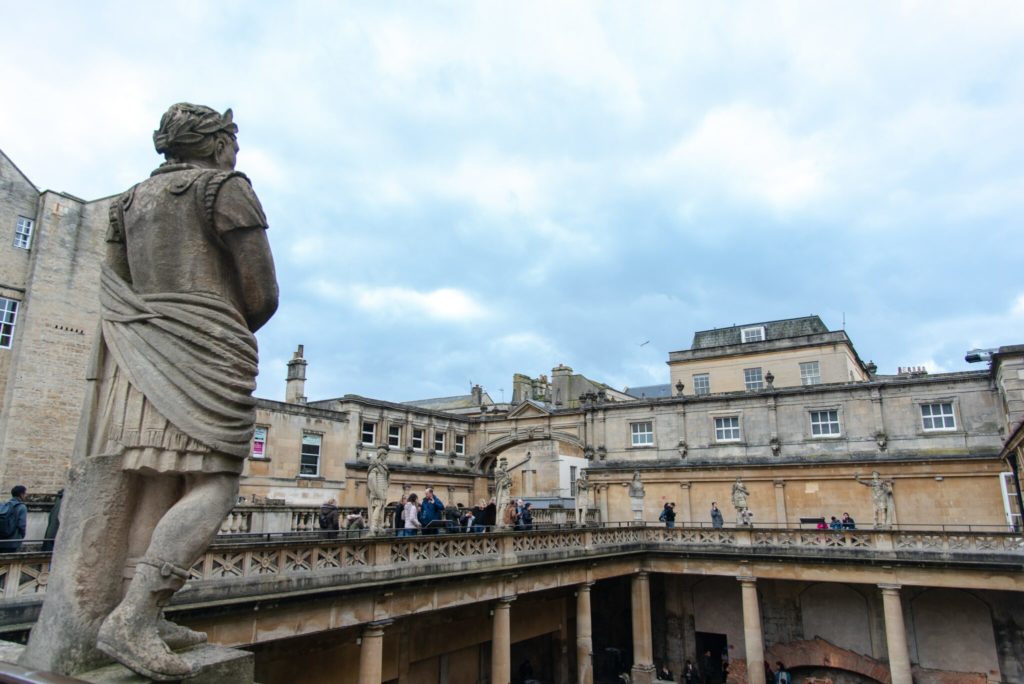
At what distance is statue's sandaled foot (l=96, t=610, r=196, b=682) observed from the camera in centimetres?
262

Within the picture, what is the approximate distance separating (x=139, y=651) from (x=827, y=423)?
33.1m

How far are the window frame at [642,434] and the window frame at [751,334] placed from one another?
1040 centimetres

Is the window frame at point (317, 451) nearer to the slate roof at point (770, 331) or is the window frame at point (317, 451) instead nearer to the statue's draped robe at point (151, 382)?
the slate roof at point (770, 331)

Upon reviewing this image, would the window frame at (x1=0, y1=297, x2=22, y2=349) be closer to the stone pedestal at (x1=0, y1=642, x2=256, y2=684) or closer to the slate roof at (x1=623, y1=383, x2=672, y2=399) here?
the stone pedestal at (x1=0, y1=642, x2=256, y2=684)

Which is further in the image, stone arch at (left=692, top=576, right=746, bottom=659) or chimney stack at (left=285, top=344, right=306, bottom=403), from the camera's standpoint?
chimney stack at (left=285, top=344, right=306, bottom=403)

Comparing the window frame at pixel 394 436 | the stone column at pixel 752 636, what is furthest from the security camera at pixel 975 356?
the window frame at pixel 394 436

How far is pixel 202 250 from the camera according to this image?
11.0 feet

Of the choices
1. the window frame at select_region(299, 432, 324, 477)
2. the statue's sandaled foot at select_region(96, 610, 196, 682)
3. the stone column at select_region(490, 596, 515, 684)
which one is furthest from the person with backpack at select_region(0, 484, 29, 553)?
the window frame at select_region(299, 432, 324, 477)

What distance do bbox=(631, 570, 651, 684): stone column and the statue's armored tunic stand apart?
24.8 metres

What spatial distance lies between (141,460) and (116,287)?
94cm

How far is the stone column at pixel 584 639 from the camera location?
21.8 metres

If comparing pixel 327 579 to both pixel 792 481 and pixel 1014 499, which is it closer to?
pixel 792 481

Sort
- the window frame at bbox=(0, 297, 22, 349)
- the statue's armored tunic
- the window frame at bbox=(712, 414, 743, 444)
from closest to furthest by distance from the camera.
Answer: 1. the statue's armored tunic
2. the window frame at bbox=(0, 297, 22, 349)
3. the window frame at bbox=(712, 414, 743, 444)

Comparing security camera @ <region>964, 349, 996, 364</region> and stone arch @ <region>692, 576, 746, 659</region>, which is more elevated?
security camera @ <region>964, 349, 996, 364</region>
